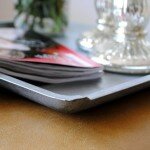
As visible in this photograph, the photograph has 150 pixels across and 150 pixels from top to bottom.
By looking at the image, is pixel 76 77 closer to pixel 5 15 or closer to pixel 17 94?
pixel 17 94

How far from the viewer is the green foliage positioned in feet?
2.67

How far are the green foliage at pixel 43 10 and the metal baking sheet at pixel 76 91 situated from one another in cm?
29

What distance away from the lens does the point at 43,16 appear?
0.84m

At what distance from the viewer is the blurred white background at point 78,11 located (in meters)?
1.15

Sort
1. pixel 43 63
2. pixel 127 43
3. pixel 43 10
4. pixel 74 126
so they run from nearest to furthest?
pixel 74 126
pixel 43 63
pixel 127 43
pixel 43 10

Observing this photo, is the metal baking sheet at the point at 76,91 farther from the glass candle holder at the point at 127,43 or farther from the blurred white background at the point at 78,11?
the blurred white background at the point at 78,11

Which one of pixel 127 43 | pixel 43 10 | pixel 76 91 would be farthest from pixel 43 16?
pixel 76 91

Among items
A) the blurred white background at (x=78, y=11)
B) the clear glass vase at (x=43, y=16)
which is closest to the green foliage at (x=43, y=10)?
the clear glass vase at (x=43, y=16)

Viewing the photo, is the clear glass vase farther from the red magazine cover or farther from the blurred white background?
the blurred white background

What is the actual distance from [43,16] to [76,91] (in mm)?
366

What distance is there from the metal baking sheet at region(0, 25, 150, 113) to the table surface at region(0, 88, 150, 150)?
0.06 feet

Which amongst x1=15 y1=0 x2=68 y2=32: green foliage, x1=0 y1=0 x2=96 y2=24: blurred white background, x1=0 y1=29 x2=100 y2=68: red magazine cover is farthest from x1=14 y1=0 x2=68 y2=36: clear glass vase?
x1=0 y1=0 x2=96 y2=24: blurred white background

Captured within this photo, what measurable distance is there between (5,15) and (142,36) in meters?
0.62

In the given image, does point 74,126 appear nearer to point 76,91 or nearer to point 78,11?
point 76,91
